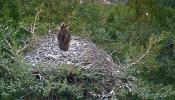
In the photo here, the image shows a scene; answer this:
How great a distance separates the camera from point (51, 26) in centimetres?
585

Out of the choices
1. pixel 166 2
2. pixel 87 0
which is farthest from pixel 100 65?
pixel 166 2

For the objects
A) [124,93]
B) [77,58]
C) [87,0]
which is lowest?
[124,93]

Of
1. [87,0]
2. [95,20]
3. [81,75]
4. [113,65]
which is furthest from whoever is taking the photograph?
[87,0]

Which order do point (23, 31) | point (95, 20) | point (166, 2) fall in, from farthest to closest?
point (166, 2), point (95, 20), point (23, 31)

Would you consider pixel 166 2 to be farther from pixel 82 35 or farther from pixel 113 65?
pixel 113 65

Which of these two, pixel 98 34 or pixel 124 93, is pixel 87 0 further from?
pixel 124 93

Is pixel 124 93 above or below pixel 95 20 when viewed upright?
below

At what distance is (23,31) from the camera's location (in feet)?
18.9

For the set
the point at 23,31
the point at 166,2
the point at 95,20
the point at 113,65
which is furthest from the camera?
the point at 166,2

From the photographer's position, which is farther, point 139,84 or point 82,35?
point 82,35

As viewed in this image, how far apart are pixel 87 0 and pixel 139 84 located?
9.10 ft

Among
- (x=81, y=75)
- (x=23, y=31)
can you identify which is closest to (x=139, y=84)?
(x=81, y=75)

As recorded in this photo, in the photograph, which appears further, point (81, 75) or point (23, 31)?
point (23, 31)

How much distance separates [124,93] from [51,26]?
55.6 inches
